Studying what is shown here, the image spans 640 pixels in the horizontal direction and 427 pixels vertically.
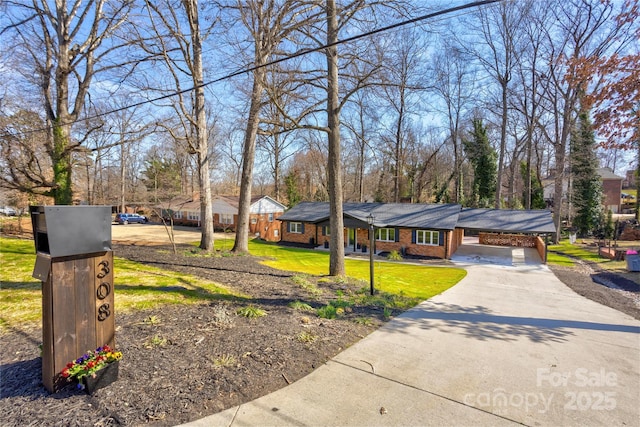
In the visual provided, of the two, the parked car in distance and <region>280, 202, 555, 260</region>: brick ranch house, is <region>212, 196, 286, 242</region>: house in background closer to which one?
<region>280, 202, 555, 260</region>: brick ranch house

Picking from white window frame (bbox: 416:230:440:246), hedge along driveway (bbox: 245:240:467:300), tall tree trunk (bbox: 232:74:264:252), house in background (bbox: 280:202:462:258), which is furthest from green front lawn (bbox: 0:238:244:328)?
white window frame (bbox: 416:230:440:246)

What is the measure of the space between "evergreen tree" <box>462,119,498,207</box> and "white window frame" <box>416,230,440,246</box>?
15.6 metres

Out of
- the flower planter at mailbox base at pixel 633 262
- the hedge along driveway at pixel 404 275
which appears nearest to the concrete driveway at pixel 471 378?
the hedge along driveway at pixel 404 275

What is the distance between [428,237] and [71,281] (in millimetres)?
19918

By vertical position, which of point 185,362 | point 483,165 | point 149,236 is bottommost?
point 185,362

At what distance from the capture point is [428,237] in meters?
20.8

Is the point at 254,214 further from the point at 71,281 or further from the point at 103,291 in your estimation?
the point at 71,281

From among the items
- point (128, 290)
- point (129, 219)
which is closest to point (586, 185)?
point (128, 290)

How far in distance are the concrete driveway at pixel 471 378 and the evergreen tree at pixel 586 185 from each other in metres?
28.3

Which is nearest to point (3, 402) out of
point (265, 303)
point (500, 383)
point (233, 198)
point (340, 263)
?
point (265, 303)

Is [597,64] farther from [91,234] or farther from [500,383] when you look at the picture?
[91,234]

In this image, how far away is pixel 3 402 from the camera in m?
3.23

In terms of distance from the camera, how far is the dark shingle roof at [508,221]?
19.3 metres

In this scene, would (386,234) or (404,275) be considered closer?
(404,275)
